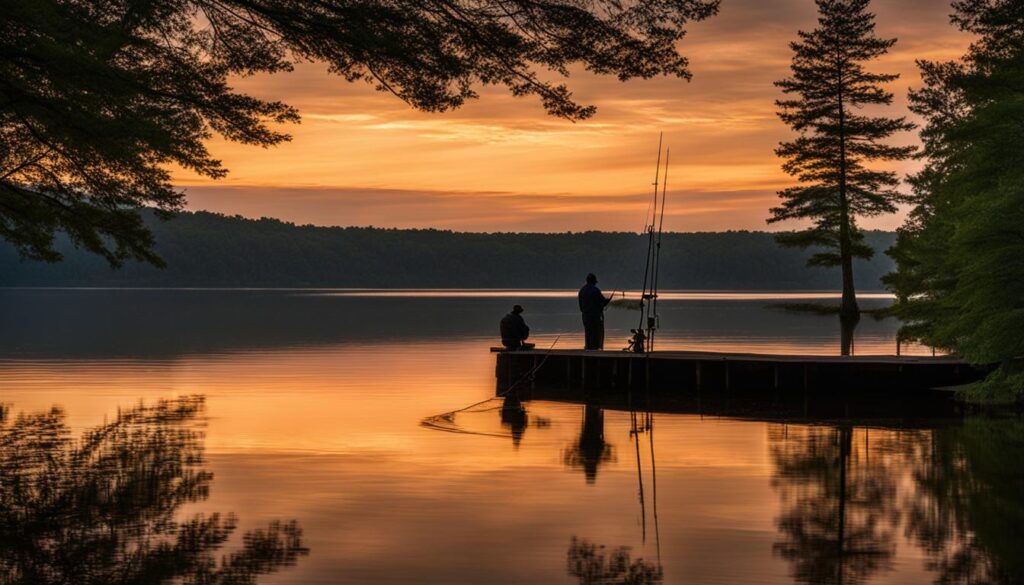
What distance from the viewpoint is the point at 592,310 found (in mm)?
32750

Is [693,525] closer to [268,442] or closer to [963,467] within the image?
[963,467]

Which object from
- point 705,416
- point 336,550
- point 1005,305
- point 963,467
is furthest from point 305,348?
point 336,550

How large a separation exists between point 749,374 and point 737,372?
280 millimetres

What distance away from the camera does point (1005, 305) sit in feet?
79.4

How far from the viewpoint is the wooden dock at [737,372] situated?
29875mm

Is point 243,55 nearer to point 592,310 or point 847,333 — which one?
point 592,310

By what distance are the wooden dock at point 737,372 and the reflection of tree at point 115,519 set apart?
1286cm

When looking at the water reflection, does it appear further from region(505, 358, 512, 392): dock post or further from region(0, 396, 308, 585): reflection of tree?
region(0, 396, 308, 585): reflection of tree

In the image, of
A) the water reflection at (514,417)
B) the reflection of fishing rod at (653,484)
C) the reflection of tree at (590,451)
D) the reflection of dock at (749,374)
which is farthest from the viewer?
the reflection of dock at (749,374)

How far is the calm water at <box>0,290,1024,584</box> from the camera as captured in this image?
11570mm

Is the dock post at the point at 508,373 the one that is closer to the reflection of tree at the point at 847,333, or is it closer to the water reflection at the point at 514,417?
the water reflection at the point at 514,417

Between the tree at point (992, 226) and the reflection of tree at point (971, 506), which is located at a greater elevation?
the tree at point (992, 226)

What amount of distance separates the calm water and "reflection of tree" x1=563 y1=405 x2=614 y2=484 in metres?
0.06

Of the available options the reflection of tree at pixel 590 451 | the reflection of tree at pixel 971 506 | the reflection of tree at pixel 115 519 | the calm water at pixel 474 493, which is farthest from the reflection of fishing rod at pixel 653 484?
the reflection of tree at pixel 115 519
